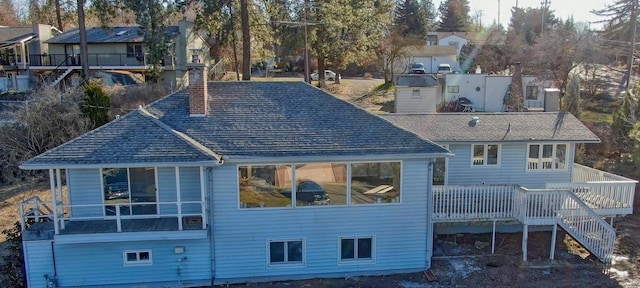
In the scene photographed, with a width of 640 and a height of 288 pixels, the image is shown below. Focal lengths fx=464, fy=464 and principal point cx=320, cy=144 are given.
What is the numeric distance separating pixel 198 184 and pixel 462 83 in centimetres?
2929

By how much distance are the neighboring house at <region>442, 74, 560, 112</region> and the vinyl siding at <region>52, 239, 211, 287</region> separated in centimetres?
2930

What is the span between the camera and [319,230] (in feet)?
47.4

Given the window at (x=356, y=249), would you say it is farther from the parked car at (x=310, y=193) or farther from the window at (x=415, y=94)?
the window at (x=415, y=94)

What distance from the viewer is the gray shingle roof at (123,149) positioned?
12.7 metres

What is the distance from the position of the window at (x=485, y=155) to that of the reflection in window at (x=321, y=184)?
6535 mm

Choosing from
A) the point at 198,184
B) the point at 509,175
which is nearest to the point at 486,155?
the point at 509,175

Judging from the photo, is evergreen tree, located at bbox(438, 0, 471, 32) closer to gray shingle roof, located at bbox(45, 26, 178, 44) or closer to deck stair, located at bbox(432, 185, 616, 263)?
gray shingle roof, located at bbox(45, 26, 178, 44)

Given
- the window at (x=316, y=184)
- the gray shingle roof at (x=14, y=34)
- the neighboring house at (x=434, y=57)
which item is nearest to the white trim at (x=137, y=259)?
the window at (x=316, y=184)

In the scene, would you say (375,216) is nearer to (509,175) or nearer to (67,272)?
(509,175)

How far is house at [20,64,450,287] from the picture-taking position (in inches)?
528

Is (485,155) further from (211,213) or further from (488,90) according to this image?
(488,90)

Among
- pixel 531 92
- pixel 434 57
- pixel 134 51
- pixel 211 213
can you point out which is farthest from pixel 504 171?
pixel 434 57

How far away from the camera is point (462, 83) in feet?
125

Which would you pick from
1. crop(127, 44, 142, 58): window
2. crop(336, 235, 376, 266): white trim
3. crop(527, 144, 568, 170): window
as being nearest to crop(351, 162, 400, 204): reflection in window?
crop(336, 235, 376, 266): white trim
